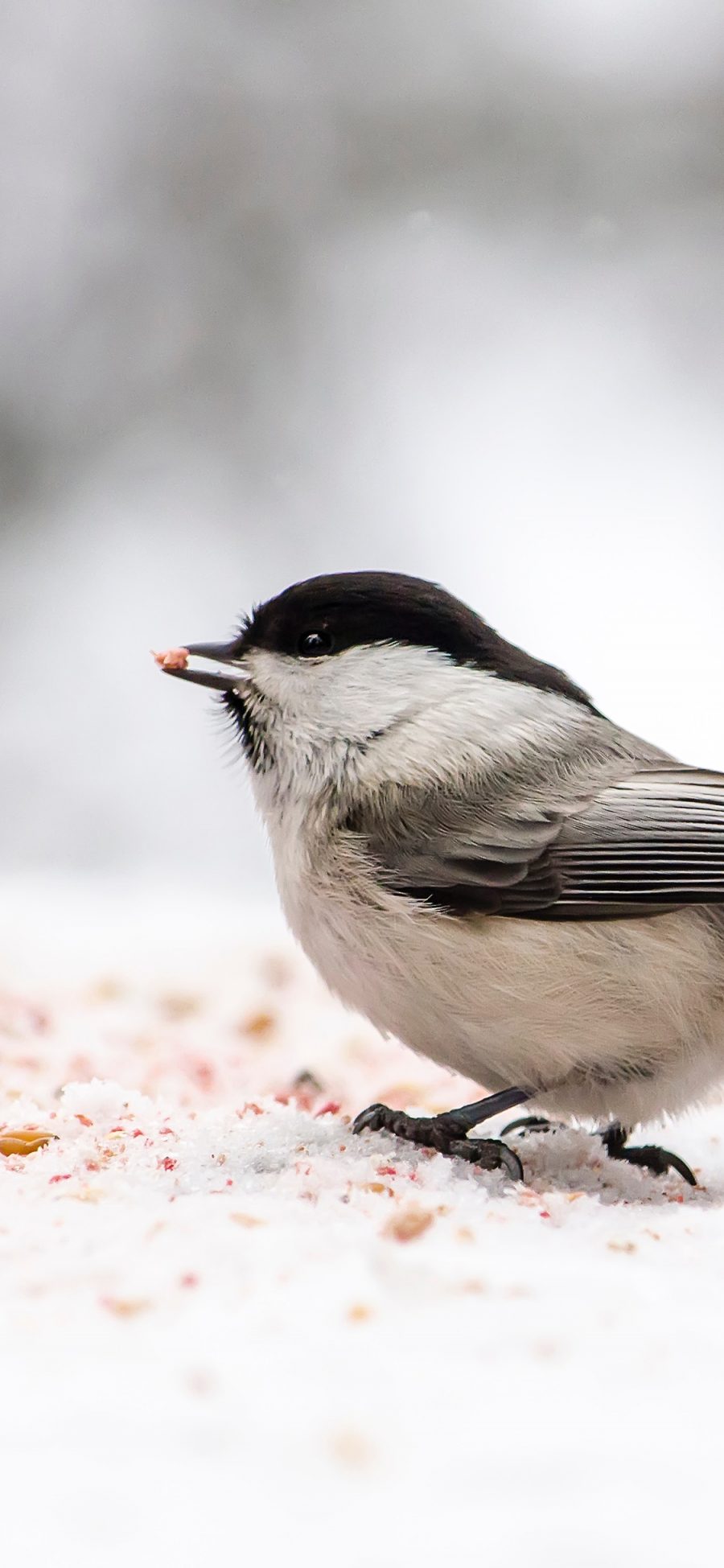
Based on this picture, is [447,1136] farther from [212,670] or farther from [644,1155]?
[212,670]

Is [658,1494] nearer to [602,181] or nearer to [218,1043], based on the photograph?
→ [218,1043]

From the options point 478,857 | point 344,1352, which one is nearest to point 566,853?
point 478,857

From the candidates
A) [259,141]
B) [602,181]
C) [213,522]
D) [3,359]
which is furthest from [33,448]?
[602,181]

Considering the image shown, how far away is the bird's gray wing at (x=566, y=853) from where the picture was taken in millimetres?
1096

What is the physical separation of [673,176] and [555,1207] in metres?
2.71

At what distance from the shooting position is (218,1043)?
1.73 meters

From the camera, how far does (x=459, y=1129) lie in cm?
112

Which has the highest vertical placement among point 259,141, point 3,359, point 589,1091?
point 259,141

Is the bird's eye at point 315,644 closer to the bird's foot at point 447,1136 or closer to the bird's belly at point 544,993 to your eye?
the bird's belly at point 544,993

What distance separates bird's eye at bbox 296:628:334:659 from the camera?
1.23m

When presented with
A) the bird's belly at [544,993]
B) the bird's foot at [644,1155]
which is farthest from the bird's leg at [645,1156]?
the bird's belly at [544,993]

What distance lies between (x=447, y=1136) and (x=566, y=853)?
0.25 m

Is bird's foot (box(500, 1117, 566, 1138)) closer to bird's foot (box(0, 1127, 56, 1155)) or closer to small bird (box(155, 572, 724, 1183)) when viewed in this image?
small bird (box(155, 572, 724, 1183))

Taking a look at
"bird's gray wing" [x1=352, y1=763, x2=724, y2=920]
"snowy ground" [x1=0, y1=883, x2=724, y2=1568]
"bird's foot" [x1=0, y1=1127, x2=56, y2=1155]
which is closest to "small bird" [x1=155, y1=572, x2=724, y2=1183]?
"bird's gray wing" [x1=352, y1=763, x2=724, y2=920]
